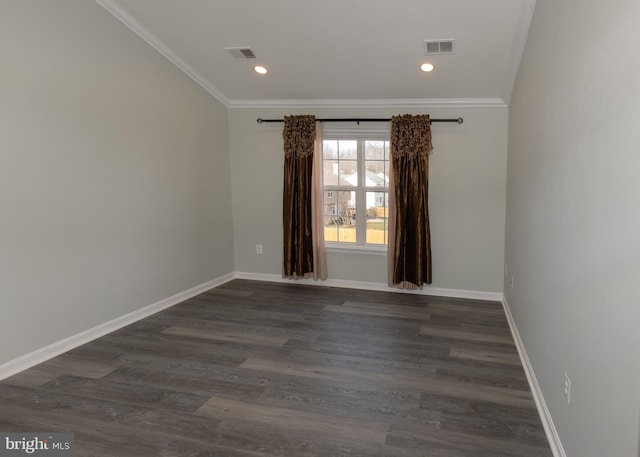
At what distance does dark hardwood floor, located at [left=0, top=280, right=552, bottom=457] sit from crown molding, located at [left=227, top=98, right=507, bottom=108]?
2265 millimetres

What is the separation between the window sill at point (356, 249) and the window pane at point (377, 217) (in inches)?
4.1

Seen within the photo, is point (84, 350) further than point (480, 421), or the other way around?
point (84, 350)

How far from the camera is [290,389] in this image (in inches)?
110

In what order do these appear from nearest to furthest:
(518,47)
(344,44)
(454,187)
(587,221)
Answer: (587,221) < (518,47) < (344,44) < (454,187)

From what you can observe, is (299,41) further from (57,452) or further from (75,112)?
(57,452)

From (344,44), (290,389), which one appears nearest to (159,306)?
(290,389)

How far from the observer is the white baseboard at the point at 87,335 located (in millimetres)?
3010

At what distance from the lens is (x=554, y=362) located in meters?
2.24

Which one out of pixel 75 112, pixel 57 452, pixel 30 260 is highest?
pixel 75 112

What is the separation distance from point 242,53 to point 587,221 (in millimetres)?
3532

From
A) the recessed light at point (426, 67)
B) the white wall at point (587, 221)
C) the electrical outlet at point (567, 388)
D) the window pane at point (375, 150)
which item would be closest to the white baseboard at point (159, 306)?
the window pane at point (375, 150)

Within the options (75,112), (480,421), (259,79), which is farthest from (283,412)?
(259,79)

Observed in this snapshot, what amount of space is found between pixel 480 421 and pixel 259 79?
3.94 metres
